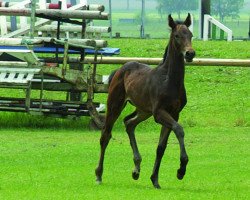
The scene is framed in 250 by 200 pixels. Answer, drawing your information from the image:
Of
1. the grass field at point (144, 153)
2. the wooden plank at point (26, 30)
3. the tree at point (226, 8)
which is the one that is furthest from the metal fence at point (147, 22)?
the wooden plank at point (26, 30)

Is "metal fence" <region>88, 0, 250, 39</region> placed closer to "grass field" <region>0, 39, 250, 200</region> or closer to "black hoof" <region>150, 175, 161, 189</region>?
"grass field" <region>0, 39, 250, 200</region>

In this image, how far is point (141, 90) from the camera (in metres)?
15.8

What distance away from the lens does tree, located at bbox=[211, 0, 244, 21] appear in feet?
419

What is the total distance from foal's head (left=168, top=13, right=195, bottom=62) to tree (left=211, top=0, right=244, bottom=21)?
111097 millimetres

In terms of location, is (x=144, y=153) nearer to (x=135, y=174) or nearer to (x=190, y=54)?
(x=135, y=174)

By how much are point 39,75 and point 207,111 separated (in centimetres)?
480

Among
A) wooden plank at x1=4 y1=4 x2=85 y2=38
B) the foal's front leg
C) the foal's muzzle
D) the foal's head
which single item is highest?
the foal's head

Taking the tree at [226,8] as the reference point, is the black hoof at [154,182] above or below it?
above

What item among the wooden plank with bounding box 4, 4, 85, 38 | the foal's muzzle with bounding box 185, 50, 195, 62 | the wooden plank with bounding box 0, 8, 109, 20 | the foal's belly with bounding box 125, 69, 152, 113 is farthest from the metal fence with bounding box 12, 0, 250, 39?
the foal's muzzle with bounding box 185, 50, 195, 62

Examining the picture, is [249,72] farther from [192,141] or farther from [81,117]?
[192,141]

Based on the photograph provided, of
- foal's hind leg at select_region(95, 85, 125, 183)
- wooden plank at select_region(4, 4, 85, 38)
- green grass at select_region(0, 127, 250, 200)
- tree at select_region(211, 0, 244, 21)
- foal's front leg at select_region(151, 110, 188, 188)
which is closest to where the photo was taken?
foal's front leg at select_region(151, 110, 188, 188)

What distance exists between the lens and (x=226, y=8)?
435 feet

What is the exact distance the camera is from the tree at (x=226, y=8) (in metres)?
128

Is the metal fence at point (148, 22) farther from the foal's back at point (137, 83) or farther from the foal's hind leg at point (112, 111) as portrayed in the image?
the foal's hind leg at point (112, 111)
